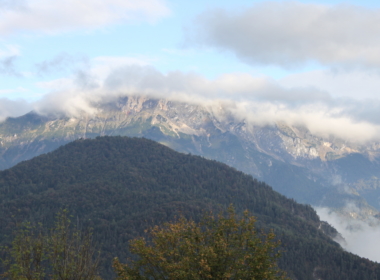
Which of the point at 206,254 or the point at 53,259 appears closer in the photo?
the point at 206,254

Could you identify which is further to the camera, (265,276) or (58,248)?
(58,248)

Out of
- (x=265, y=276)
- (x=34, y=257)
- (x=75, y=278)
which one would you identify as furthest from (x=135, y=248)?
(x=265, y=276)

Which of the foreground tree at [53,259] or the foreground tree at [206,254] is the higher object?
the foreground tree at [206,254]

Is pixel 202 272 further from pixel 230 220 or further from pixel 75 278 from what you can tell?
pixel 75 278

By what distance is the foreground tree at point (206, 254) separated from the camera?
80.3m

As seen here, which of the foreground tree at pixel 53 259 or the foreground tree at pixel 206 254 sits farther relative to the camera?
the foreground tree at pixel 53 259

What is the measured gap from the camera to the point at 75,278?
8238 centimetres

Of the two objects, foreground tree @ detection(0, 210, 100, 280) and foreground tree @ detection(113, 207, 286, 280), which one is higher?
foreground tree @ detection(113, 207, 286, 280)

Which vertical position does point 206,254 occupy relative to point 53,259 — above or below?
above

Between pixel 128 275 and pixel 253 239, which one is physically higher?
pixel 253 239

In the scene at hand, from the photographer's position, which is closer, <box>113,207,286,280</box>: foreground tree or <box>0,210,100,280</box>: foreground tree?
<box>113,207,286,280</box>: foreground tree

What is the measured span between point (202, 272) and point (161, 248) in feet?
33.9

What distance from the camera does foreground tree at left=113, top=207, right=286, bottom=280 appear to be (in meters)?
80.3

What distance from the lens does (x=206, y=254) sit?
80250 millimetres
